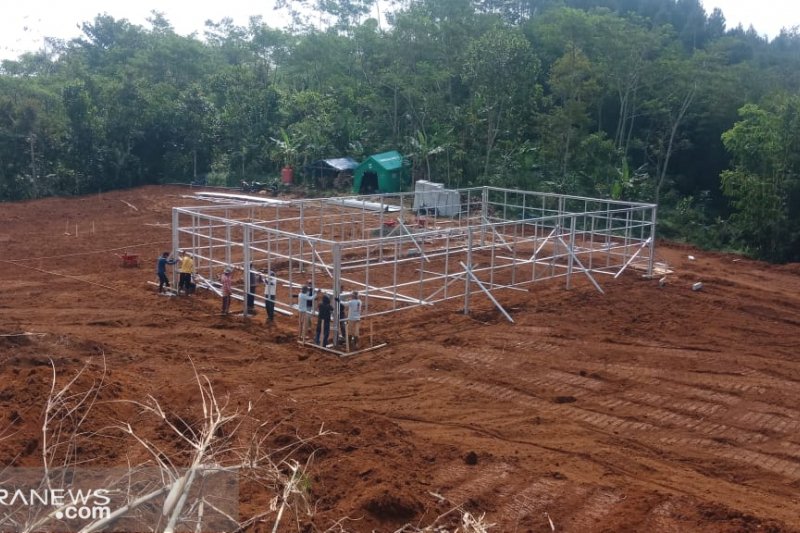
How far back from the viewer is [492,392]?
1289 centimetres

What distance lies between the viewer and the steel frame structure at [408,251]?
55.9 feet

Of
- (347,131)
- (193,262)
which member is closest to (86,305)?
(193,262)

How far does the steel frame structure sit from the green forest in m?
3.56

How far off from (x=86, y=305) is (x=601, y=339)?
412 inches

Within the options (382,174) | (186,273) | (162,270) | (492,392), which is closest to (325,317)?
(492,392)

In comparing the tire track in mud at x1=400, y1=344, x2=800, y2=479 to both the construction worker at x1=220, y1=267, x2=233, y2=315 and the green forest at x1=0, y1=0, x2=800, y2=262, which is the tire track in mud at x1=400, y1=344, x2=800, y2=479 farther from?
the green forest at x1=0, y1=0, x2=800, y2=262

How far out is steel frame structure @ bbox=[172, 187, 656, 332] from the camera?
17.0m

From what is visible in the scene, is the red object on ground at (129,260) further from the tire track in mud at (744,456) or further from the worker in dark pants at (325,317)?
the tire track in mud at (744,456)

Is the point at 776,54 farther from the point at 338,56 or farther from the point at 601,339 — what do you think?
the point at 601,339

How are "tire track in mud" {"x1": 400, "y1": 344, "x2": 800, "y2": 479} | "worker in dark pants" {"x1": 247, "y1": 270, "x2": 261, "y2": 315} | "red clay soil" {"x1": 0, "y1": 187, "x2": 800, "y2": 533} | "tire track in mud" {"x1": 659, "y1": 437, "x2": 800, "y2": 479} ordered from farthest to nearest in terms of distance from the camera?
"worker in dark pants" {"x1": 247, "y1": 270, "x2": 261, "y2": 315}, "tire track in mud" {"x1": 400, "y1": 344, "x2": 800, "y2": 479}, "tire track in mud" {"x1": 659, "y1": 437, "x2": 800, "y2": 479}, "red clay soil" {"x1": 0, "y1": 187, "x2": 800, "y2": 533}

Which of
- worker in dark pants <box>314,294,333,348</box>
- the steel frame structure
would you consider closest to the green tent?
the steel frame structure

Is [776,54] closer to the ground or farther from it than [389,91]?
farther from it

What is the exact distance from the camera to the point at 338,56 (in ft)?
150

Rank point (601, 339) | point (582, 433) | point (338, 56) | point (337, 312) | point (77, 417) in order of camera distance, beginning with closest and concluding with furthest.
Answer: point (77, 417) < point (582, 433) < point (337, 312) < point (601, 339) < point (338, 56)
